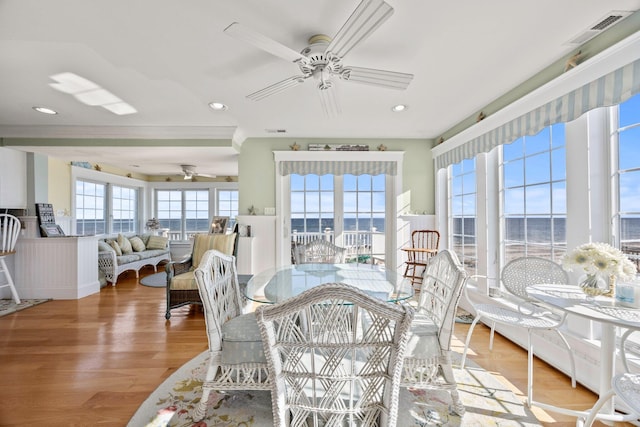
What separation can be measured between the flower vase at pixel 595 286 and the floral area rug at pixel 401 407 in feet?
2.71

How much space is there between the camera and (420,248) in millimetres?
4355

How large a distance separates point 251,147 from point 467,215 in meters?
3.29

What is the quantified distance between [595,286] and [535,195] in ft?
3.92

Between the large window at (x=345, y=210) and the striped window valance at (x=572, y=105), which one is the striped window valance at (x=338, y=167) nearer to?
the large window at (x=345, y=210)

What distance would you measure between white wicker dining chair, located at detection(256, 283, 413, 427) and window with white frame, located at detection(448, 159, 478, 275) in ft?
9.02

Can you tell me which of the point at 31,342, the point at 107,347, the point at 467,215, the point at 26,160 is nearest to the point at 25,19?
the point at 107,347

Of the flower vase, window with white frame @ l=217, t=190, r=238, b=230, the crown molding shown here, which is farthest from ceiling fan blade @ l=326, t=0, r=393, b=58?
window with white frame @ l=217, t=190, r=238, b=230

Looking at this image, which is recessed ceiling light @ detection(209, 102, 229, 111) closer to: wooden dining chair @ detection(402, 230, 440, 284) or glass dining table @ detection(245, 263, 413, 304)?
glass dining table @ detection(245, 263, 413, 304)

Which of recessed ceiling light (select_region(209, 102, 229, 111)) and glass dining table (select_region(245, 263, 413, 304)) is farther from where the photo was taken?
recessed ceiling light (select_region(209, 102, 229, 111))

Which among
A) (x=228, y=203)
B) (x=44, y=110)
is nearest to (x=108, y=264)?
(x=44, y=110)

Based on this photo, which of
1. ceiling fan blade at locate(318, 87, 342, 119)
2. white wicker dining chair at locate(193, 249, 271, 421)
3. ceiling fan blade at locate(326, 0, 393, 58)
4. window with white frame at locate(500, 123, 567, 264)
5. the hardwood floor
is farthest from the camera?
window with white frame at locate(500, 123, 567, 264)

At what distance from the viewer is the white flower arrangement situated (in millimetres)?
1562

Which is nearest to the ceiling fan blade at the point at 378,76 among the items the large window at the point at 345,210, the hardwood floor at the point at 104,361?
the hardwood floor at the point at 104,361

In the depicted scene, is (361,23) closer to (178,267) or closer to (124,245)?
(178,267)
